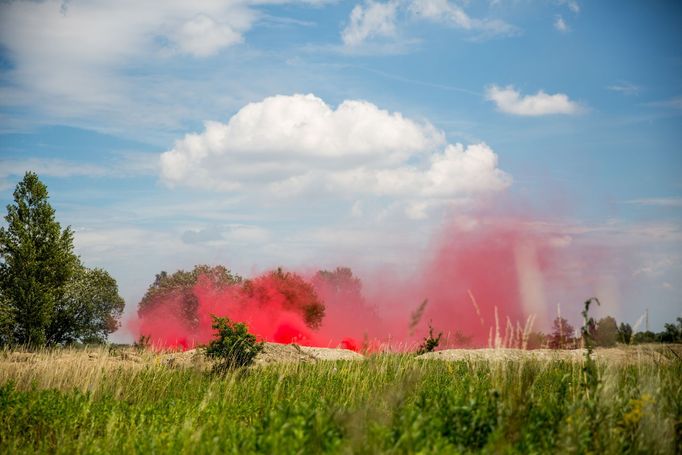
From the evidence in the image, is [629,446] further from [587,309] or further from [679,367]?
[679,367]

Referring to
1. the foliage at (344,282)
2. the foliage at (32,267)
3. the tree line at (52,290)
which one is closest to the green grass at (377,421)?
the tree line at (52,290)

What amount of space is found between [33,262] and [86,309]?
5438mm

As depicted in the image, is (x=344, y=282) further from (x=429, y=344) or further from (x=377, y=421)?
(x=377, y=421)

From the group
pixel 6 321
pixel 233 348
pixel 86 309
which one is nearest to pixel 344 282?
pixel 86 309

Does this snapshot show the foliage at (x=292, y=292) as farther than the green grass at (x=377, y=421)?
Yes

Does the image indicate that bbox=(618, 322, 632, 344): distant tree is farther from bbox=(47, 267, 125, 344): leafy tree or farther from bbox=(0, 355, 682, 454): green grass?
bbox=(47, 267, 125, 344): leafy tree

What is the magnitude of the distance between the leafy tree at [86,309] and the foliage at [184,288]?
24.1 feet

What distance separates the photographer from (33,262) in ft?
90.5

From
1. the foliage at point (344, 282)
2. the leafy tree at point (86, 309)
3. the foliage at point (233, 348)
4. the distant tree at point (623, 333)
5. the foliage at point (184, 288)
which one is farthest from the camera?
the foliage at point (344, 282)

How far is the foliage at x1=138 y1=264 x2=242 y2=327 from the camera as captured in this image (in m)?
41.2

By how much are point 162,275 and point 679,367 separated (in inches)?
1538

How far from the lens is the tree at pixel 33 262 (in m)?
27.5

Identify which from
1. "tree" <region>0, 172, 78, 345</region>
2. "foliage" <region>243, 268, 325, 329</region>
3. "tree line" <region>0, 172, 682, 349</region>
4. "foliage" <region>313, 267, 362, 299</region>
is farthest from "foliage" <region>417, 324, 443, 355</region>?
"foliage" <region>313, 267, 362, 299</region>

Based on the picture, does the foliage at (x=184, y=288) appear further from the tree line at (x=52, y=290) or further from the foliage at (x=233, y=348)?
the foliage at (x=233, y=348)
